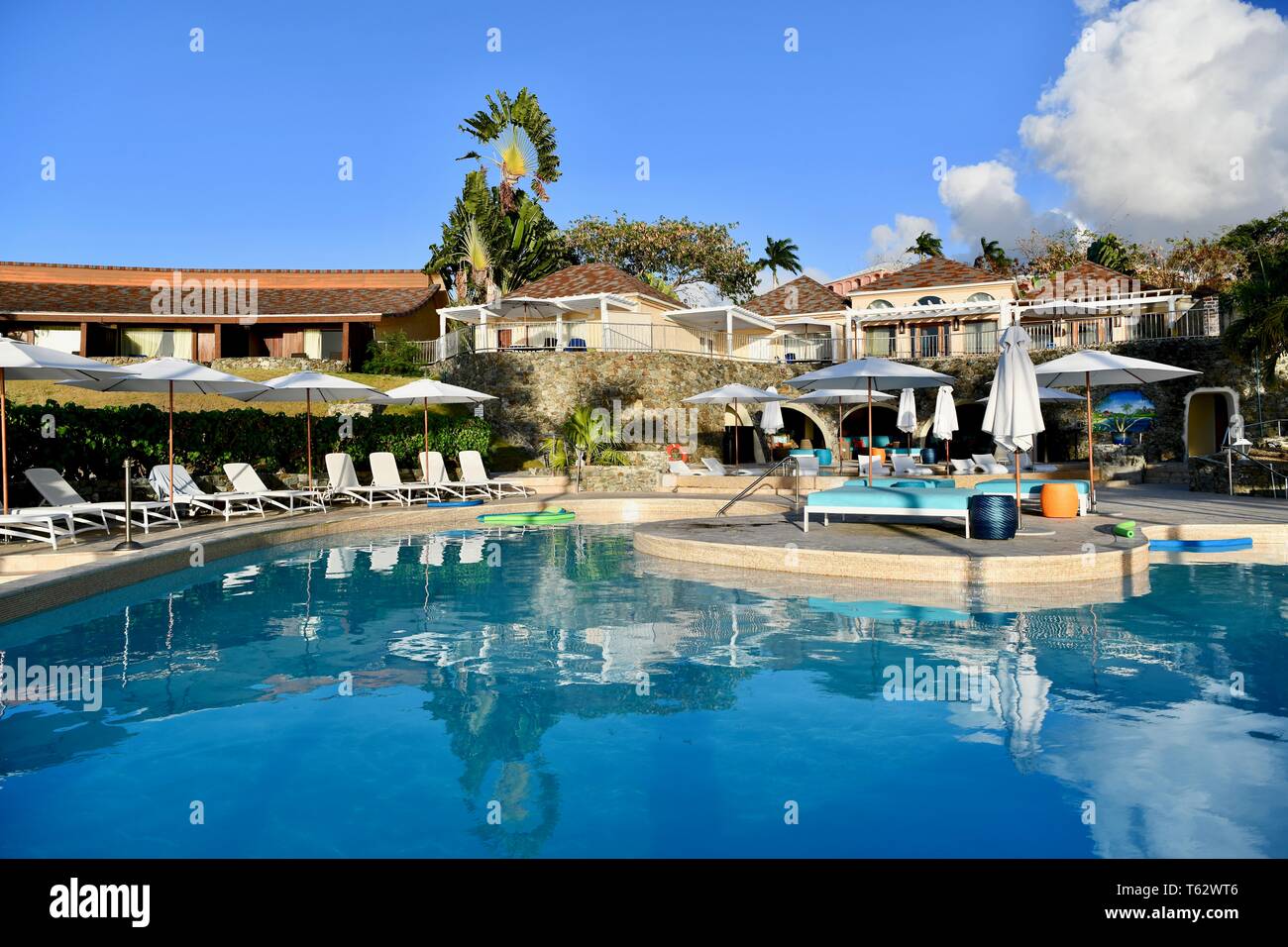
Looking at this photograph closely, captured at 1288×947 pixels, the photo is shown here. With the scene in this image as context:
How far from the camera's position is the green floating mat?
1547 cm

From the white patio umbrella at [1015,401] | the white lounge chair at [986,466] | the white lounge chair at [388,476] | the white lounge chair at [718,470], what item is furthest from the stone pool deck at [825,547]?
the white lounge chair at [718,470]

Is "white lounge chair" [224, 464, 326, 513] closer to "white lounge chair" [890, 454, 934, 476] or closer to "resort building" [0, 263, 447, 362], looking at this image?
"white lounge chair" [890, 454, 934, 476]

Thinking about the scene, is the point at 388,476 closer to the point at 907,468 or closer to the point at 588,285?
the point at 907,468

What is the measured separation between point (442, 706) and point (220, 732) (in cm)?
132

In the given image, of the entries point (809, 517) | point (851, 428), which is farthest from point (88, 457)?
point (851, 428)

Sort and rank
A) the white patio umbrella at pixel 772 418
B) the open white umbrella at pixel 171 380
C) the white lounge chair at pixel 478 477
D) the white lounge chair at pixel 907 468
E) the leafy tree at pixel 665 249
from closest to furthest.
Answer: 1. the open white umbrella at pixel 171 380
2. the white lounge chair at pixel 478 477
3. the white lounge chair at pixel 907 468
4. the white patio umbrella at pixel 772 418
5. the leafy tree at pixel 665 249

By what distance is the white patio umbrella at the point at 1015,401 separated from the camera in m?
10.9

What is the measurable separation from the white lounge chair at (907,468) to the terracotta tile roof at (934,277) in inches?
644

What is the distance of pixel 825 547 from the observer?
966 cm

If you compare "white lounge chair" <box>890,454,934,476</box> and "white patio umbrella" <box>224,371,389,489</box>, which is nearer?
"white patio umbrella" <box>224,371,389,489</box>

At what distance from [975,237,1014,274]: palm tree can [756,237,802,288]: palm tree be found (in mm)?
12278

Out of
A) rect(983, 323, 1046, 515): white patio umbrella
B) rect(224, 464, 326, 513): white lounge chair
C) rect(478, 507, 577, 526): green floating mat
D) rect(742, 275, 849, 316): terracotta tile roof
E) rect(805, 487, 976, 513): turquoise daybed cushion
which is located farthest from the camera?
rect(742, 275, 849, 316): terracotta tile roof

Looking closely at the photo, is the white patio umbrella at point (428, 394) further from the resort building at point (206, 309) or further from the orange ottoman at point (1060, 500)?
the resort building at point (206, 309)

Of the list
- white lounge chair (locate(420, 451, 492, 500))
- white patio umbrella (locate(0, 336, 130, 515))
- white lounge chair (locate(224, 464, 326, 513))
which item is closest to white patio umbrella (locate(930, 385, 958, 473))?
white lounge chair (locate(420, 451, 492, 500))
